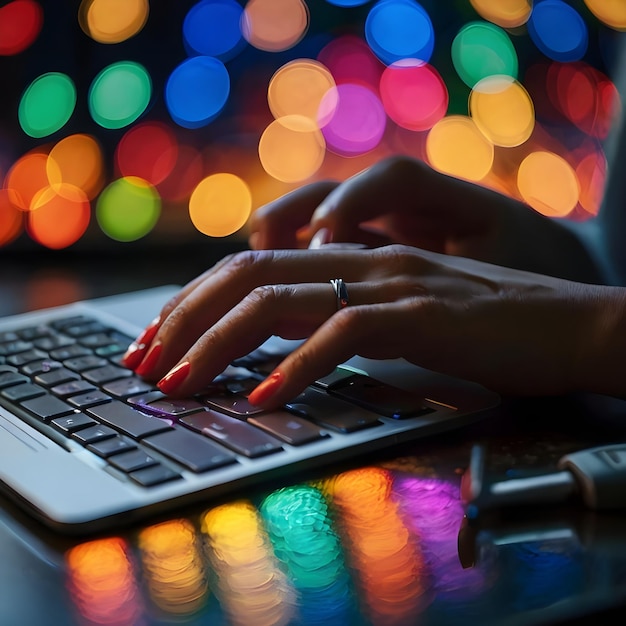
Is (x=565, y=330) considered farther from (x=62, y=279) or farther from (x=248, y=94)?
Result: (x=248, y=94)

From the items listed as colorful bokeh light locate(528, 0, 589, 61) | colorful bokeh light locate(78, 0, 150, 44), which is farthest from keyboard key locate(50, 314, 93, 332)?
colorful bokeh light locate(528, 0, 589, 61)

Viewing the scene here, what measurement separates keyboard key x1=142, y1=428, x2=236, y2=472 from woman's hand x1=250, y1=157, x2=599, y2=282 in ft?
1.32

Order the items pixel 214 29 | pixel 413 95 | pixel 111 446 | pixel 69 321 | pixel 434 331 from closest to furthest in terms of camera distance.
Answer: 1. pixel 111 446
2. pixel 434 331
3. pixel 69 321
4. pixel 214 29
5. pixel 413 95

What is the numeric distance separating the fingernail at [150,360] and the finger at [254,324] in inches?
1.2

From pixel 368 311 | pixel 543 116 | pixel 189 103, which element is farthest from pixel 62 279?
pixel 543 116

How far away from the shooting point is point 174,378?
0.65 metres

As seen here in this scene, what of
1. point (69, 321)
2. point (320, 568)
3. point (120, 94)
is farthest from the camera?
point (120, 94)

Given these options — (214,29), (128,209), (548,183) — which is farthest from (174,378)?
(548,183)

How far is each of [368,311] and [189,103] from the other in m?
1.01

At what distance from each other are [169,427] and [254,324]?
0.12 meters

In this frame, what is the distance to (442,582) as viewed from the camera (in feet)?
1.41

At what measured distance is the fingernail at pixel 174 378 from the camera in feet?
2.13

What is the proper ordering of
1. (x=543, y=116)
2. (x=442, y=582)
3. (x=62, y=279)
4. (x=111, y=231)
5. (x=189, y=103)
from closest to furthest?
1. (x=442, y=582)
2. (x=62, y=279)
3. (x=111, y=231)
4. (x=189, y=103)
5. (x=543, y=116)

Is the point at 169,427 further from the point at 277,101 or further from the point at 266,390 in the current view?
the point at 277,101
